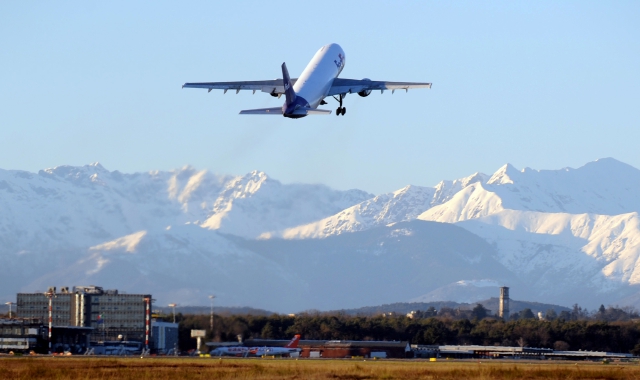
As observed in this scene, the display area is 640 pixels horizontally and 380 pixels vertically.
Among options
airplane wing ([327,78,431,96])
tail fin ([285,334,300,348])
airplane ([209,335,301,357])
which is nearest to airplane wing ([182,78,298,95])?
airplane wing ([327,78,431,96])

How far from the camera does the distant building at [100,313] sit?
605 ft

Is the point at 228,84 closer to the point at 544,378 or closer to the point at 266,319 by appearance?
the point at 544,378

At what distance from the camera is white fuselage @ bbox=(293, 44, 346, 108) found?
10350 centimetres

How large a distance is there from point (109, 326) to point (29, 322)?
111 feet

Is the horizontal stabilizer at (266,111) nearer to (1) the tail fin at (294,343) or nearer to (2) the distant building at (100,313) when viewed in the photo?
(1) the tail fin at (294,343)

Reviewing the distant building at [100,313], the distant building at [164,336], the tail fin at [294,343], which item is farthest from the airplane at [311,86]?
the distant building at [100,313]

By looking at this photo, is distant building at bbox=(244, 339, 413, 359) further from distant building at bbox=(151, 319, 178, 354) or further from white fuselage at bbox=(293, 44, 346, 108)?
white fuselage at bbox=(293, 44, 346, 108)

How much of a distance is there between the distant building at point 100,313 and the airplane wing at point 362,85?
78.0m

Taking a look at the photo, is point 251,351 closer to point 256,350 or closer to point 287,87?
point 256,350

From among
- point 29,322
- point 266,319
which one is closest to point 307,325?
point 266,319

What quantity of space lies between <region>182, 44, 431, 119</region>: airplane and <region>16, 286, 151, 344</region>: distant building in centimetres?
7719

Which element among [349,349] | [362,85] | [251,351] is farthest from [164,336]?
[362,85]

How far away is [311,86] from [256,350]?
202 ft

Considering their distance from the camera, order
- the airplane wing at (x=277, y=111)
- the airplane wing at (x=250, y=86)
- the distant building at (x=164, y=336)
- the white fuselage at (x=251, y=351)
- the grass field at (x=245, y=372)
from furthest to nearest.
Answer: the distant building at (x=164, y=336) < the white fuselage at (x=251, y=351) < the airplane wing at (x=250, y=86) < the airplane wing at (x=277, y=111) < the grass field at (x=245, y=372)
